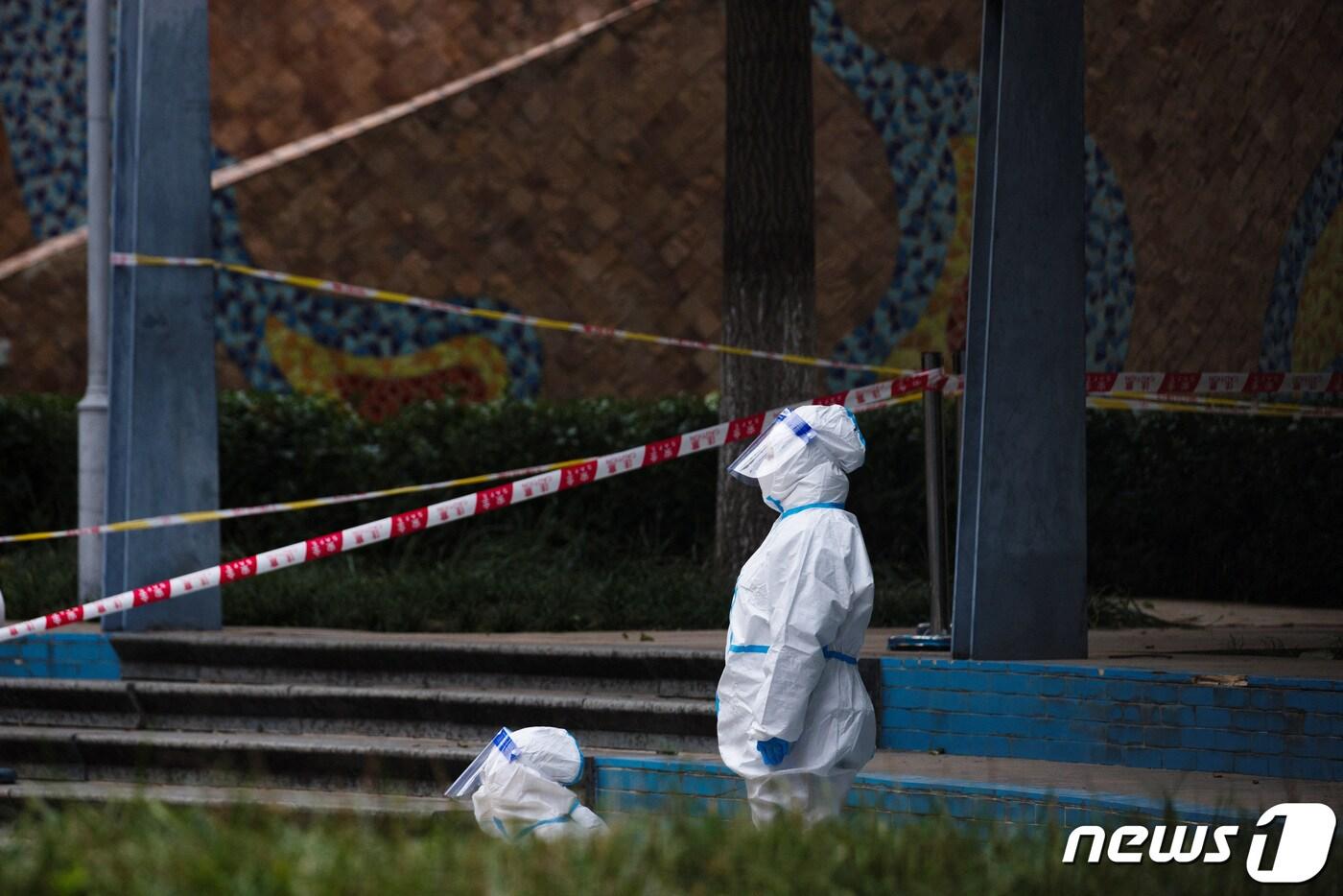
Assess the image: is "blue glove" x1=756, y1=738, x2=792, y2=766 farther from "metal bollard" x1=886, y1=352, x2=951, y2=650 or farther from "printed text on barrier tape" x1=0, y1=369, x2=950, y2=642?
"metal bollard" x1=886, y1=352, x2=951, y2=650

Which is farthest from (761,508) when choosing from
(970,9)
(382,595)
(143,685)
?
(970,9)

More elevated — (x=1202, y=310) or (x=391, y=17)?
(x=391, y=17)

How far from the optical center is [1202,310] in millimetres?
15883

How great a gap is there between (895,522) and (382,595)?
143 inches

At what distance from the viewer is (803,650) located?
5.47 meters

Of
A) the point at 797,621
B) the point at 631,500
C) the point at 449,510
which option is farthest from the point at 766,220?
the point at 797,621

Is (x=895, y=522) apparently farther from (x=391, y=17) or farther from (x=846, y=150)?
(x=391, y=17)

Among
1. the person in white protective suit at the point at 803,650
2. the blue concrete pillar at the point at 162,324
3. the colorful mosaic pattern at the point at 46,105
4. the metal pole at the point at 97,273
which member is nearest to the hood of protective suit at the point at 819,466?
the person in white protective suit at the point at 803,650

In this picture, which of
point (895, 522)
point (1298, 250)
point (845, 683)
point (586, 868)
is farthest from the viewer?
point (1298, 250)

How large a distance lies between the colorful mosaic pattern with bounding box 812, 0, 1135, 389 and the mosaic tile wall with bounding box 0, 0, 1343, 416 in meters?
0.02

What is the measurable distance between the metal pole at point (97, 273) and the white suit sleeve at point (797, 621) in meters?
6.67

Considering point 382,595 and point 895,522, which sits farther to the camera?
point 895,522

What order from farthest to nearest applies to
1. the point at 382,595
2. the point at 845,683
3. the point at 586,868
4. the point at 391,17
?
the point at 391,17 < the point at 382,595 < the point at 845,683 < the point at 586,868

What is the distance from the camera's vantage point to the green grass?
331cm
